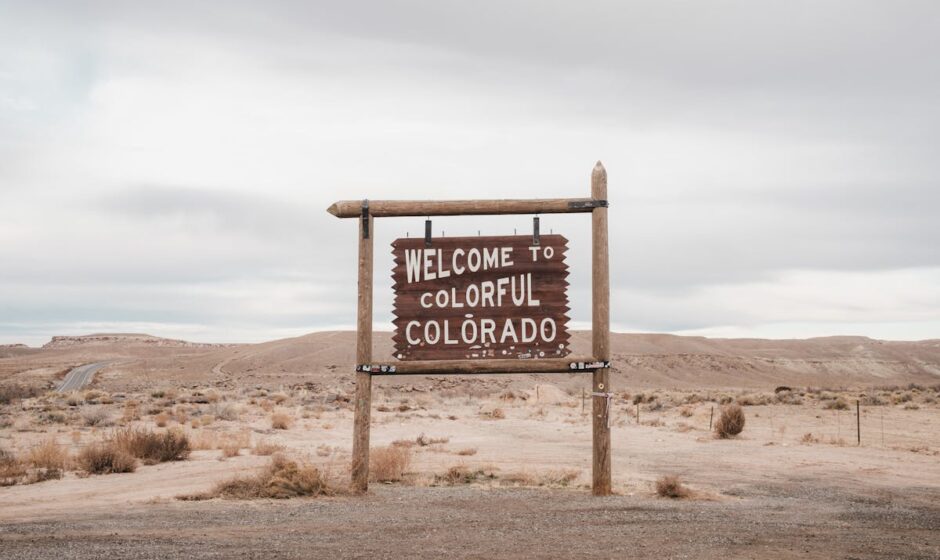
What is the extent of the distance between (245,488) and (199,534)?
303cm

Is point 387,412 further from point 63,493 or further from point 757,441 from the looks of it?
point 63,493

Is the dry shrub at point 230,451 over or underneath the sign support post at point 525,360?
underneath

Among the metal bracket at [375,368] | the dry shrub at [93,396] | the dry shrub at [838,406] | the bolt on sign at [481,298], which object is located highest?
the bolt on sign at [481,298]

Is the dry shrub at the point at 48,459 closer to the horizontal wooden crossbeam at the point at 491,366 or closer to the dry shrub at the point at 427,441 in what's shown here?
the horizontal wooden crossbeam at the point at 491,366

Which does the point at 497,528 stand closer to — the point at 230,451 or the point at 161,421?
the point at 230,451

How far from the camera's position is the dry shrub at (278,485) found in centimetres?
1044

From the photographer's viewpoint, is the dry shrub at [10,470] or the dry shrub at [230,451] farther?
the dry shrub at [230,451]

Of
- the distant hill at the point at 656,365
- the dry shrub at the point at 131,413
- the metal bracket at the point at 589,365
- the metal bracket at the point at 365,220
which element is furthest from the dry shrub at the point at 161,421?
the distant hill at the point at 656,365

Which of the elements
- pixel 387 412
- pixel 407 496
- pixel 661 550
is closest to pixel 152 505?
pixel 407 496

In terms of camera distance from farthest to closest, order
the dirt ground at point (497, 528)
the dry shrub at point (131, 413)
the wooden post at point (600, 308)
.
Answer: the dry shrub at point (131, 413) < the wooden post at point (600, 308) < the dirt ground at point (497, 528)

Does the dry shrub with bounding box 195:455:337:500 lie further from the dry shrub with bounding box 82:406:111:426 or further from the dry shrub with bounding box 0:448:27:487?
the dry shrub with bounding box 82:406:111:426

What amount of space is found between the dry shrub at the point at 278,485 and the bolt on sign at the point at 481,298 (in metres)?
1.95

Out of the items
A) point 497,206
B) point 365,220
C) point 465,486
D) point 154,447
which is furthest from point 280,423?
point 497,206

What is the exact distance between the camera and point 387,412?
32375 mm
